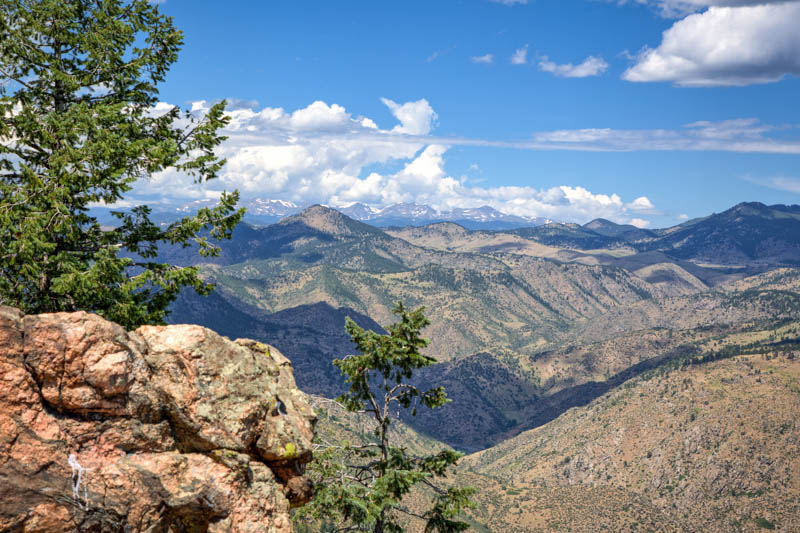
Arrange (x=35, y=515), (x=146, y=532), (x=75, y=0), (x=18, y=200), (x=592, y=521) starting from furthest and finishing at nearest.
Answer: (x=592, y=521)
(x=75, y=0)
(x=18, y=200)
(x=146, y=532)
(x=35, y=515)

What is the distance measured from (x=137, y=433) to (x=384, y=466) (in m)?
14.7

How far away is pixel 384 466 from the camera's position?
26.6 metres

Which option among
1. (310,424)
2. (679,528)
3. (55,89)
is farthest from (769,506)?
(55,89)

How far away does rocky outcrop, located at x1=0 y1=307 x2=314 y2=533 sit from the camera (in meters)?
13.2

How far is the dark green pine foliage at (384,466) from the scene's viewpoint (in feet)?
76.9

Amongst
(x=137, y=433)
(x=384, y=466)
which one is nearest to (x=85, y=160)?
(x=137, y=433)

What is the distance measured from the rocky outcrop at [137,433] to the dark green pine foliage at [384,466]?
5.60 m

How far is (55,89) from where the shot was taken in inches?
866

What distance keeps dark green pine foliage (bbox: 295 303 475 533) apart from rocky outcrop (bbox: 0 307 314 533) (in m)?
5.60

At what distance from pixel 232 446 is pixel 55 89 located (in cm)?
1767

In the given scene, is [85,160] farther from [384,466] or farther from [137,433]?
[384,466]

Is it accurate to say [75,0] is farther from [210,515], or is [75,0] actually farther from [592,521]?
[592,521]

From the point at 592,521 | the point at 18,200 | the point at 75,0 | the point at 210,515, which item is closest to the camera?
the point at 210,515

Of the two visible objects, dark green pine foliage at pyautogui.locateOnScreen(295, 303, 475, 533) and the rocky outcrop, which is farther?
dark green pine foliage at pyautogui.locateOnScreen(295, 303, 475, 533)
